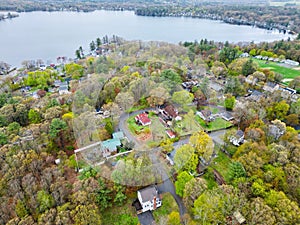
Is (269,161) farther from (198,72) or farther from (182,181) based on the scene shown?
(198,72)

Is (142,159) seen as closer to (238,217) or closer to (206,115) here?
(238,217)

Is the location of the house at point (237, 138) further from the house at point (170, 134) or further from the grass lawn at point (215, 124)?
the house at point (170, 134)

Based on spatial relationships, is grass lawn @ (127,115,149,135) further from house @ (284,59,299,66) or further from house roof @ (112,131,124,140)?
house @ (284,59,299,66)

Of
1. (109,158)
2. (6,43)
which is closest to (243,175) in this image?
(109,158)

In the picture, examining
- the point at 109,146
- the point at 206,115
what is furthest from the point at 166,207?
the point at 206,115

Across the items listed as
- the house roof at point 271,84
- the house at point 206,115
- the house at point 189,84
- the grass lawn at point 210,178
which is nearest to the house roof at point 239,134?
the house at point 206,115

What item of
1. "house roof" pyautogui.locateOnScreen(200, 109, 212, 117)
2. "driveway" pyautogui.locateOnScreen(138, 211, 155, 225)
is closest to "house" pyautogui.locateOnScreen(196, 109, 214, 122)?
"house roof" pyautogui.locateOnScreen(200, 109, 212, 117)
